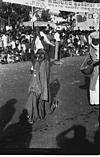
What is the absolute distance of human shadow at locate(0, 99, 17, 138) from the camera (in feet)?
26.7

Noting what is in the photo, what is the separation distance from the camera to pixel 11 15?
10188 mm

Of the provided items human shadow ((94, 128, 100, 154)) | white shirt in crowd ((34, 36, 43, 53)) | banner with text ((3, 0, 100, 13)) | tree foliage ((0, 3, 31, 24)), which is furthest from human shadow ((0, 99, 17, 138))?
banner with text ((3, 0, 100, 13))

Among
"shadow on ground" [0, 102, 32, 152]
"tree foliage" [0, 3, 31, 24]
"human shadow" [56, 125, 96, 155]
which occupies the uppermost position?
"tree foliage" [0, 3, 31, 24]

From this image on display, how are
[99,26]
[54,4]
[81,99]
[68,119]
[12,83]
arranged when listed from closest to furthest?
[99,26] < [54,4] < [68,119] < [81,99] < [12,83]

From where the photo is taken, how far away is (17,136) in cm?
730

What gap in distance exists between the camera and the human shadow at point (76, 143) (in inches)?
250

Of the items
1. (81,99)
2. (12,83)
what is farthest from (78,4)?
(12,83)

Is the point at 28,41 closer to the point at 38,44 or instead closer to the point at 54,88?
the point at 54,88

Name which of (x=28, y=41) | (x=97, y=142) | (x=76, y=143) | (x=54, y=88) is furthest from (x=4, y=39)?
(x=97, y=142)

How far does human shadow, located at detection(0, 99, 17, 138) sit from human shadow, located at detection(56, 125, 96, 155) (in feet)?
3.87

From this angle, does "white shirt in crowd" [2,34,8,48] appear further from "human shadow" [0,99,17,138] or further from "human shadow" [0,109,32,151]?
"human shadow" [0,109,32,151]

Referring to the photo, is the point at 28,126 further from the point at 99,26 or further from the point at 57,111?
the point at 99,26

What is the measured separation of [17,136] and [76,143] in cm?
104

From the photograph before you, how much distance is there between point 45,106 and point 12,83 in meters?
3.78
